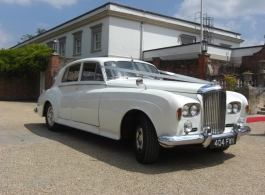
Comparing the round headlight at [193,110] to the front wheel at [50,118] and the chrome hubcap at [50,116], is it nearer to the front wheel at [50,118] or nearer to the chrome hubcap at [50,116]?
the front wheel at [50,118]

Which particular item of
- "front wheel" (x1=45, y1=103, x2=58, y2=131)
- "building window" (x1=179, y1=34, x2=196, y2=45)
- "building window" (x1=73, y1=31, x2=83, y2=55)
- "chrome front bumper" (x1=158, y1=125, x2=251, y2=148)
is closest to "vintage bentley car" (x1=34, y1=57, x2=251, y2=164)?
"chrome front bumper" (x1=158, y1=125, x2=251, y2=148)

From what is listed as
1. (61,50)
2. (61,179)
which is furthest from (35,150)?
(61,50)

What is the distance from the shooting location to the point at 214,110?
448cm

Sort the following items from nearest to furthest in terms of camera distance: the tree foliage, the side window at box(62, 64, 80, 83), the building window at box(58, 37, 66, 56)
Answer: the side window at box(62, 64, 80, 83)
the tree foliage
the building window at box(58, 37, 66, 56)

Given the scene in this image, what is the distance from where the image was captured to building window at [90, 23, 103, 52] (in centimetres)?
2166

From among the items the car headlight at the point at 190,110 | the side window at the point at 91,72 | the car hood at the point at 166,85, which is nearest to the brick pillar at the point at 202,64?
the side window at the point at 91,72

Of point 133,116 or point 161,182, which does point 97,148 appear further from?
point 161,182

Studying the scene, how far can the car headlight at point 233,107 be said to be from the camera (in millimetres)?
4889

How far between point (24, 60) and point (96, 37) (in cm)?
615

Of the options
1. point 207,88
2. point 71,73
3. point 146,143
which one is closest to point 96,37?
point 71,73

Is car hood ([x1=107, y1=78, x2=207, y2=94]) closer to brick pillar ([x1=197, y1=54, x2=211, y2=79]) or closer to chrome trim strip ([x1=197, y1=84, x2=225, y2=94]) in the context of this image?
chrome trim strip ([x1=197, y1=84, x2=225, y2=94])

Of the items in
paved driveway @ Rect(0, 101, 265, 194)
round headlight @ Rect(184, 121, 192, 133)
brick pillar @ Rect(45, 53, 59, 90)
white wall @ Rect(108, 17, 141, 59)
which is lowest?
paved driveway @ Rect(0, 101, 265, 194)

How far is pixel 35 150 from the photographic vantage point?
17.4 ft

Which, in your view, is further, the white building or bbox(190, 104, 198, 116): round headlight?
the white building
